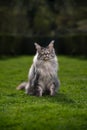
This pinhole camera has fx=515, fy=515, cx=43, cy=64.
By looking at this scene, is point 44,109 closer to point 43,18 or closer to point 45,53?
point 45,53

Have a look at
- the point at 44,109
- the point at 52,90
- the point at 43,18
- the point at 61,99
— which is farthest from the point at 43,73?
the point at 43,18

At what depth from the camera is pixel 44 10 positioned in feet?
153

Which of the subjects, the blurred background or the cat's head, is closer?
the cat's head

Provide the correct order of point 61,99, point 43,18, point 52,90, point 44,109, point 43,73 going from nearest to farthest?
point 44,109 → point 61,99 → point 43,73 → point 52,90 → point 43,18

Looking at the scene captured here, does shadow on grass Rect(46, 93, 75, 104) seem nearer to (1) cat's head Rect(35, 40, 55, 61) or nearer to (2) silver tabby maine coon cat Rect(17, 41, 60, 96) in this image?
(2) silver tabby maine coon cat Rect(17, 41, 60, 96)

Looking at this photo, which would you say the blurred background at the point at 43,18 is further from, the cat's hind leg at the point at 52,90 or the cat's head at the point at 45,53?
→ the cat's hind leg at the point at 52,90

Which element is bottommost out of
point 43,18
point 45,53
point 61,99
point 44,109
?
point 44,109

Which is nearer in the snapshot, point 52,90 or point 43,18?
point 52,90

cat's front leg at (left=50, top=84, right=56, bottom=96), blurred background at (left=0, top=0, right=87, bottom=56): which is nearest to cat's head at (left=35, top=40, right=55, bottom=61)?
cat's front leg at (left=50, top=84, right=56, bottom=96)

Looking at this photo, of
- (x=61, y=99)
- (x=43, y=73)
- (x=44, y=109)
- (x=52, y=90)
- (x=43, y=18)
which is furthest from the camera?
(x=43, y=18)

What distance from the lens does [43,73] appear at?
16.6m

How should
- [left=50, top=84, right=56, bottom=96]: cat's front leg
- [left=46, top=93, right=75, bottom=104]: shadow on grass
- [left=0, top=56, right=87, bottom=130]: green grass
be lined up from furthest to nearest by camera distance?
[left=50, top=84, right=56, bottom=96]: cat's front leg, [left=46, top=93, right=75, bottom=104]: shadow on grass, [left=0, top=56, right=87, bottom=130]: green grass

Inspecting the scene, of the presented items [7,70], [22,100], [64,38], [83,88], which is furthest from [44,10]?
[22,100]

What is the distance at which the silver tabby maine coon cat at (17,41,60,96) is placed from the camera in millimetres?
16594
